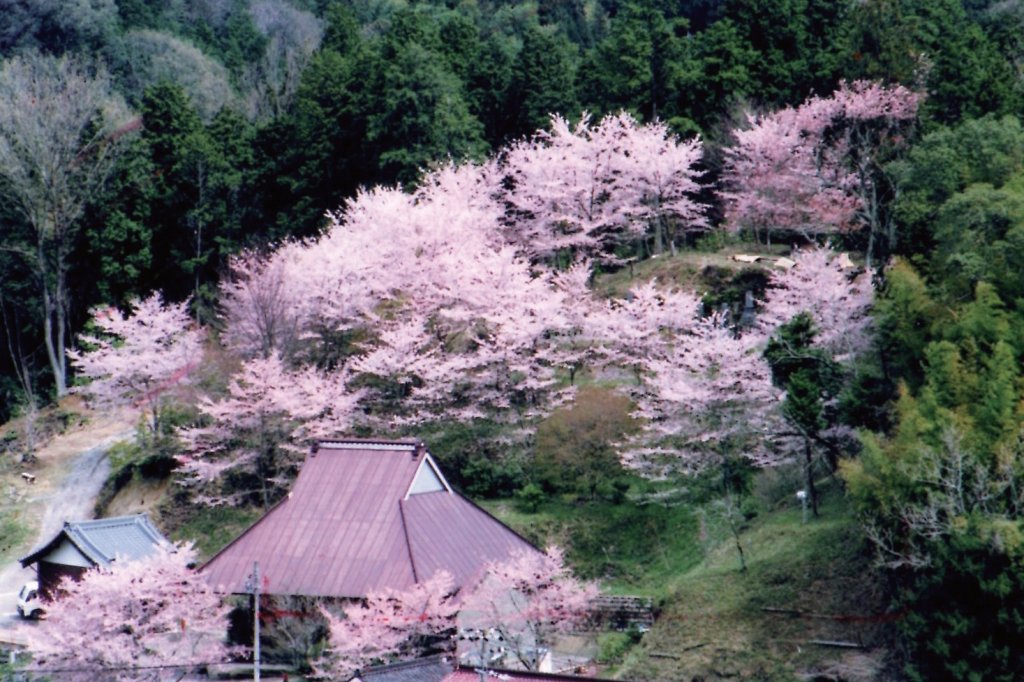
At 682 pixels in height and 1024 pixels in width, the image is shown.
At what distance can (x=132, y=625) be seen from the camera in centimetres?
2411

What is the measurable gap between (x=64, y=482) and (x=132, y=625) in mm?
11935

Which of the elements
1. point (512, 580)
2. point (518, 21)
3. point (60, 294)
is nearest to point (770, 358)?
point (512, 580)

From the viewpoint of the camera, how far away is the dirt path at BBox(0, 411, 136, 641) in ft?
103

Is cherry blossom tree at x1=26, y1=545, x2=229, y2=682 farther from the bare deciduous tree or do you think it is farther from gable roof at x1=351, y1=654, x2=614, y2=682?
the bare deciduous tree

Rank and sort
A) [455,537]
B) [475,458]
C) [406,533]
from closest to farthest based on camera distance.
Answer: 1. [406,533]
2. [455,537]
3. [475,458]

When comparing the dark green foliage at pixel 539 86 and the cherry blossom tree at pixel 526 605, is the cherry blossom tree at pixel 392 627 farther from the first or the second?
the dark green foliage at pixel 539 86

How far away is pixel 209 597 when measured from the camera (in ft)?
81.0

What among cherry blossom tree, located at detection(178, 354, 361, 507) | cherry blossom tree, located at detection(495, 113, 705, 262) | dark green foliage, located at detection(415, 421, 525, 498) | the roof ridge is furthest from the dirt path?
cherry blossom tree, located at detection(495, 113, 705, 262)

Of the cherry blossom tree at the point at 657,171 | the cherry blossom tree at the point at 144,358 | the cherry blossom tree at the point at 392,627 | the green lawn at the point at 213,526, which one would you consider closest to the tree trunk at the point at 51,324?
the cherry blossom tree at the point at 144,358

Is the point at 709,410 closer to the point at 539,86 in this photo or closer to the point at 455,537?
the point at 455,537

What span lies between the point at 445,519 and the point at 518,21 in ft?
118

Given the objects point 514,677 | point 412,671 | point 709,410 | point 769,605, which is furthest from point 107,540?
point 769,605

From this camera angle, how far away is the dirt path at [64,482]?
31531mm

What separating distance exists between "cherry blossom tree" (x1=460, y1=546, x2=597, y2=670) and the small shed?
7.24 metres
